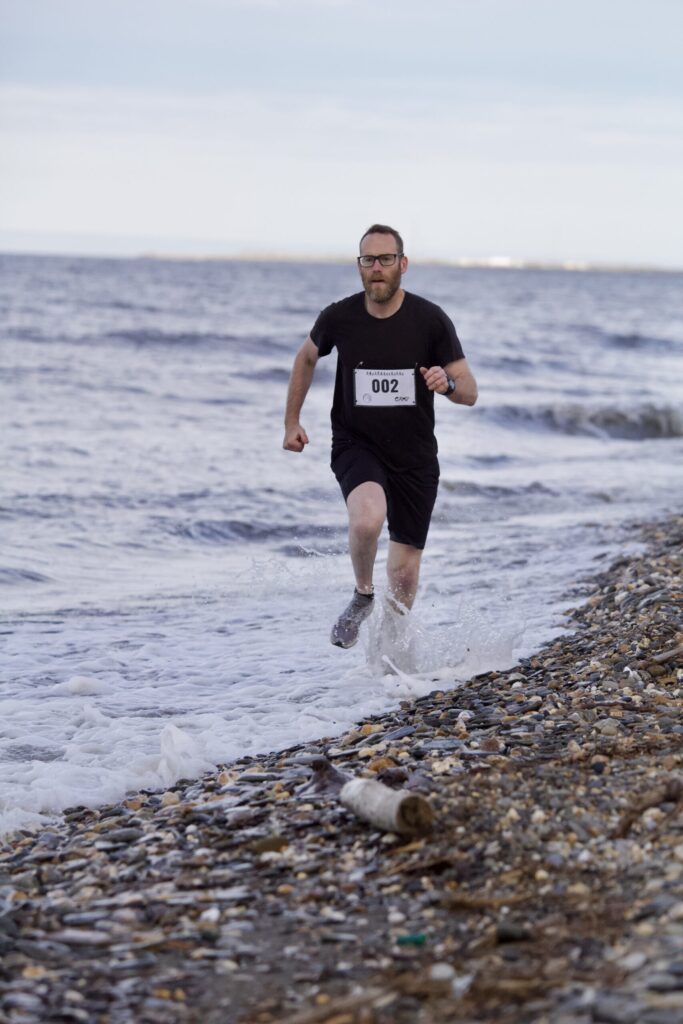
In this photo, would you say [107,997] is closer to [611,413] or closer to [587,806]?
[587,806]

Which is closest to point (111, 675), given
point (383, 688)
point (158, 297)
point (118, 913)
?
point (383, 688)

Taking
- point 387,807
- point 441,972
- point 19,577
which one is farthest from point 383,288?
point 19,577

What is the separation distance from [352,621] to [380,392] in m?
1.35

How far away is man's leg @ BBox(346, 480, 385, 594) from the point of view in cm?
668

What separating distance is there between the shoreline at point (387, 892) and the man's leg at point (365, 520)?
1528 millimetres

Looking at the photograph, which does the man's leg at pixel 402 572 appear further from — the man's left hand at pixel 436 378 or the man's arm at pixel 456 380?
the man's left hand at pixel 436 378

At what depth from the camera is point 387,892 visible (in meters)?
3.76

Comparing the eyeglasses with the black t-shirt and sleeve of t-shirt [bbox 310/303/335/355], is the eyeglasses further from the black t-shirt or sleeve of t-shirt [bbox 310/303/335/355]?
sleeve of t-shirt [bbox 310/303/335/355]

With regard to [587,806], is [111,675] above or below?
below

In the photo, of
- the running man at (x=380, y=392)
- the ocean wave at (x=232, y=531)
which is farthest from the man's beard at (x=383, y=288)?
the ocean wave at (x=232, y=531)

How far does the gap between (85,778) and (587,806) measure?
250 centimetres

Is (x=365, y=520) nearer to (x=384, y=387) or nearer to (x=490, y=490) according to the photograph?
(x=384, y=387)

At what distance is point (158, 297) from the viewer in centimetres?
6000

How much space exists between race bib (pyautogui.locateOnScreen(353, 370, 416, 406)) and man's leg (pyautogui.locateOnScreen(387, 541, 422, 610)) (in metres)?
0.97
